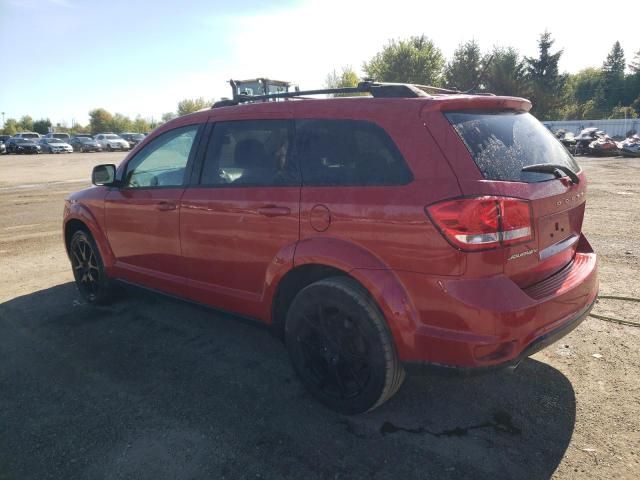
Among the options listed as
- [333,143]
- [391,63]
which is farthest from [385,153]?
[391,63]

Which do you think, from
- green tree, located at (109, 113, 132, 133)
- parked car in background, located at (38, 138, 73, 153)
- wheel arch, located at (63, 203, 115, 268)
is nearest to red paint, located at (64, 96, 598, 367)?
wheel arch, located at (63, 203, 115, 268)

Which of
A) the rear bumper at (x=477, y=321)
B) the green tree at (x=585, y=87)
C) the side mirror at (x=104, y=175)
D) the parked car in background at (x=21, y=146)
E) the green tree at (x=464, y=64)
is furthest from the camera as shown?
the green tree at (x=585, y=87)

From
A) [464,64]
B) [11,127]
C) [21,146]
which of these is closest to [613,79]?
[464,64]

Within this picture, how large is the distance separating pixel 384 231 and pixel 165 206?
1973mm

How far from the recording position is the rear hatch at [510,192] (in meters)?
2.35

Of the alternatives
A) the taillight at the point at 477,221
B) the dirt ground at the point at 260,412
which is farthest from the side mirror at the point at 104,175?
the taillight at the point at 477,221

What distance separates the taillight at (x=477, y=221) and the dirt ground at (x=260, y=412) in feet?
3.63

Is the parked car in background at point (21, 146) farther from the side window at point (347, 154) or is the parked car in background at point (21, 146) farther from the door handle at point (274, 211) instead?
the side window at point (347, 154)

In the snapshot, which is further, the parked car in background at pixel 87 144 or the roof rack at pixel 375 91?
the parked car in background at pixel 87 144

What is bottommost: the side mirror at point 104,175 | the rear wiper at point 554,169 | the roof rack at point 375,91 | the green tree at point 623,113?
the rear wiper at point 554,169

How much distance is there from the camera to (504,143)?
8.68 ft

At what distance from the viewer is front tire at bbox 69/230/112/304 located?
4652mm

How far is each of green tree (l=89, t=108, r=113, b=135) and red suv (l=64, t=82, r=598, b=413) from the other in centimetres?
9815

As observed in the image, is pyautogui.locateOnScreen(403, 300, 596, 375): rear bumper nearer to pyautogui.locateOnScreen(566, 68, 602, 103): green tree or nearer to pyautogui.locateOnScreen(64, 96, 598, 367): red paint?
pyautogui.locateOnScreen(64, 96, 598, 367): red paint
